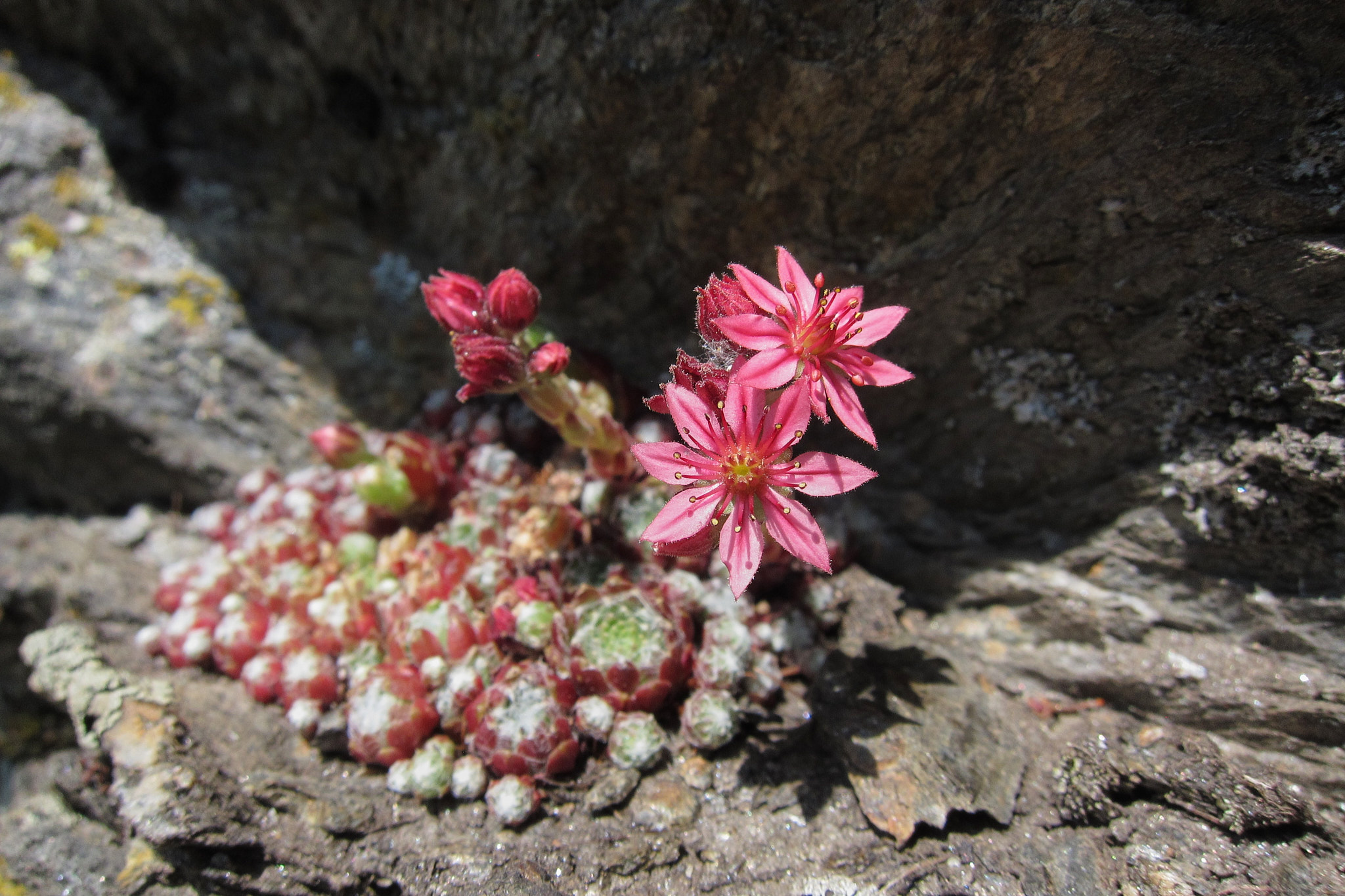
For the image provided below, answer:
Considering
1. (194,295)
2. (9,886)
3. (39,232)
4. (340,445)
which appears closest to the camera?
(9,886)

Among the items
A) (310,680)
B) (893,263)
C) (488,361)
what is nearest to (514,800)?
(310,680)

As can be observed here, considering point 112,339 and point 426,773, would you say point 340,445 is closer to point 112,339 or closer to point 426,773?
point 112,339

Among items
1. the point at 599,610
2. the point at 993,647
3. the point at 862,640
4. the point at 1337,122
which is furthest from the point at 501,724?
the point at 1337,122

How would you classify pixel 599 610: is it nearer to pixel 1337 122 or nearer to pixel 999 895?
pixel 999 895

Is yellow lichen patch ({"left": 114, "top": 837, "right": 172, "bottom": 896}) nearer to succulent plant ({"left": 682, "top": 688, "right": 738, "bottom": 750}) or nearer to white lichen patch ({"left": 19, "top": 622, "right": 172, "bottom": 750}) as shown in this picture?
white lichen patch ({"left": 19, "top": 622, "right": 172, "bottom": 750})

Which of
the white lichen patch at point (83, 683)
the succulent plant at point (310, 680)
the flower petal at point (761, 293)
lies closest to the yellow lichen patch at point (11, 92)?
the white lichen patch at point (83, 683)
